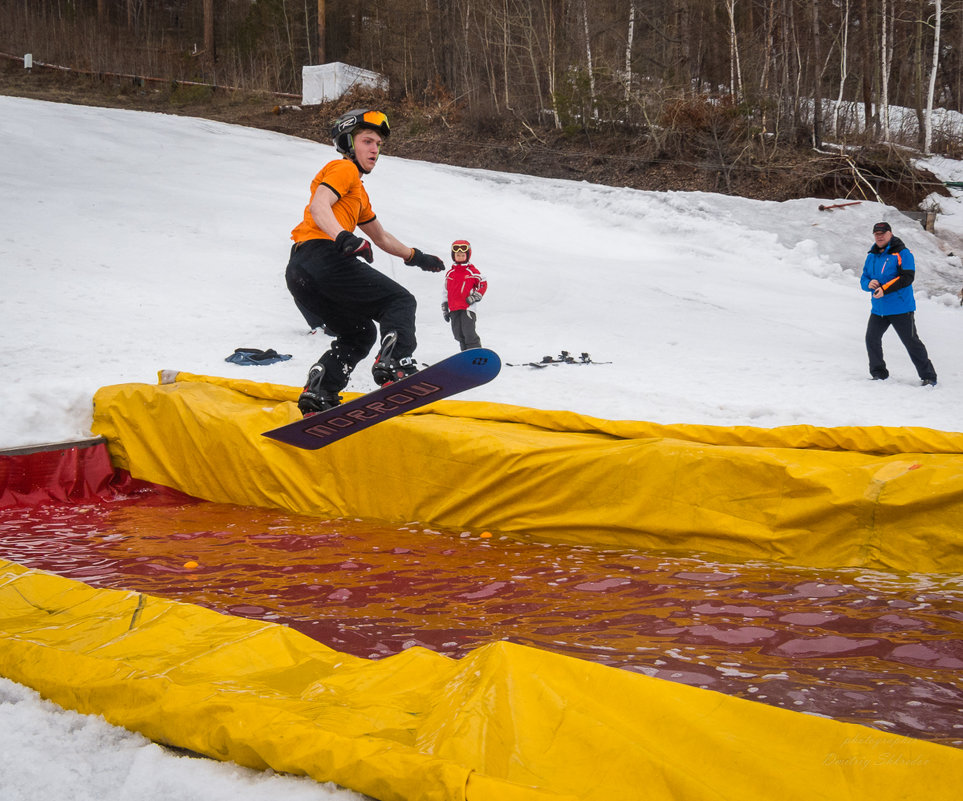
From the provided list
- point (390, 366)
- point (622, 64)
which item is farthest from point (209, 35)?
point (390, 366)

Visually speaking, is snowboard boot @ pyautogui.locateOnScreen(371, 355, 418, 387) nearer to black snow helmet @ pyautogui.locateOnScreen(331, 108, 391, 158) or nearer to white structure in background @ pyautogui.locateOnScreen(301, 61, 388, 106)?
black snow helmet @ pyautogui.locateOnScreen(331, 108, 391, 158)

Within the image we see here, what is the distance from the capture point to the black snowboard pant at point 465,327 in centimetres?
823

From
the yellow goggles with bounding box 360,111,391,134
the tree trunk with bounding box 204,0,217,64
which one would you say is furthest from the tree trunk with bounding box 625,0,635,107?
the yellow goggles with bounding box 360,111,391,134

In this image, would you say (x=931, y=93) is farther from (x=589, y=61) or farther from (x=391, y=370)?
(x=391, y=370)

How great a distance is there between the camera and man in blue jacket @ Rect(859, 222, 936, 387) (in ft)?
24.7

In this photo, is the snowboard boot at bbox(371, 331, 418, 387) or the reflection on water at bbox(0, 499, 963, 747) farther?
the snowboard boot at bbox(371, 331, 418, 387)

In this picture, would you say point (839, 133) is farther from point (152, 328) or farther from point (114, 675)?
point (114, 675)

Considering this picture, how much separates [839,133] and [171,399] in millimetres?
17548

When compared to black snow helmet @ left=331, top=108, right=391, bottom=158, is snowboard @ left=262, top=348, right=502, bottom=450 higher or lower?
lower

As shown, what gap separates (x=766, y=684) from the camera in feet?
7.95

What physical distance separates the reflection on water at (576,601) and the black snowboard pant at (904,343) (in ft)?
15.7

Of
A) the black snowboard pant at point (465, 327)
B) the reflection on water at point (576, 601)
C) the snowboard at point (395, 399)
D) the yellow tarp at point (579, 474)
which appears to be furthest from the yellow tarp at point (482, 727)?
the black snowboard pant at point (465, 327)

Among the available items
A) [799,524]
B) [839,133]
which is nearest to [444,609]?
[799,524]

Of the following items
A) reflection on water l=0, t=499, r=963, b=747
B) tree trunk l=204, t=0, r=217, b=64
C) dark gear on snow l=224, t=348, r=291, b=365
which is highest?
tree trunk l=204, t=0, r=217, b=64
